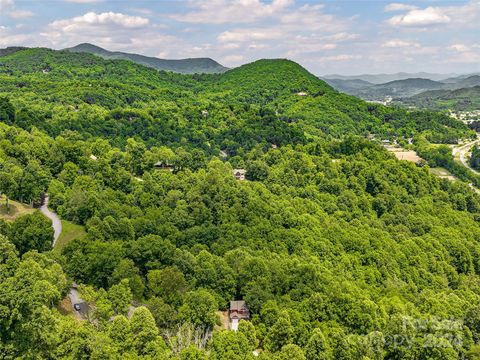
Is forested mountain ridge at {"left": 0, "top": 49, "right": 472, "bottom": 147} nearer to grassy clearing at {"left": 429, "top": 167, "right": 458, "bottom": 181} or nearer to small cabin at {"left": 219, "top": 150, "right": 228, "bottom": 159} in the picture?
small cabin at {"left": 219, "top": 150, "right": 228, "bottom": 159}

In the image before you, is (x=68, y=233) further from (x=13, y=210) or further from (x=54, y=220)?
(x=13, y=210)

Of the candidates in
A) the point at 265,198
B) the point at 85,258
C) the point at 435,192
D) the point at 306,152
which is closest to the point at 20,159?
the point at 85,258

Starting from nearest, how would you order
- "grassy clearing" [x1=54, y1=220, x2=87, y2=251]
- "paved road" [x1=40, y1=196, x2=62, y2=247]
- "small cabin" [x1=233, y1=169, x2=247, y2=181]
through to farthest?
"grassy clearing" [x1=54, y1=220, x2=87, y2=251] → "paved road" [x1=40, y1=196, x2=62, y2=247] → "small cabin" [x1=233, y1=169, x2=247, y2=181]

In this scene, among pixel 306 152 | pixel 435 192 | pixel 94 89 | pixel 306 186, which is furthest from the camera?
pixel 94 89

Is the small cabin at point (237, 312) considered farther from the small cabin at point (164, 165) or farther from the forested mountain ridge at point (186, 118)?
the forested mountain ridge at point (186, 118)

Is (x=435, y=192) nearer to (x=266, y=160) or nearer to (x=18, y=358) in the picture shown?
(x=266, y=160)

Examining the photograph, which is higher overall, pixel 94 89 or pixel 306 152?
pixel 94 89

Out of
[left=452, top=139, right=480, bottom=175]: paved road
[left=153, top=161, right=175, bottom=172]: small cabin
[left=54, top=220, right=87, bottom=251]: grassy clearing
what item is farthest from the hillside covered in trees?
[left=452, top=139, right=480, bottom=175]: paved road
